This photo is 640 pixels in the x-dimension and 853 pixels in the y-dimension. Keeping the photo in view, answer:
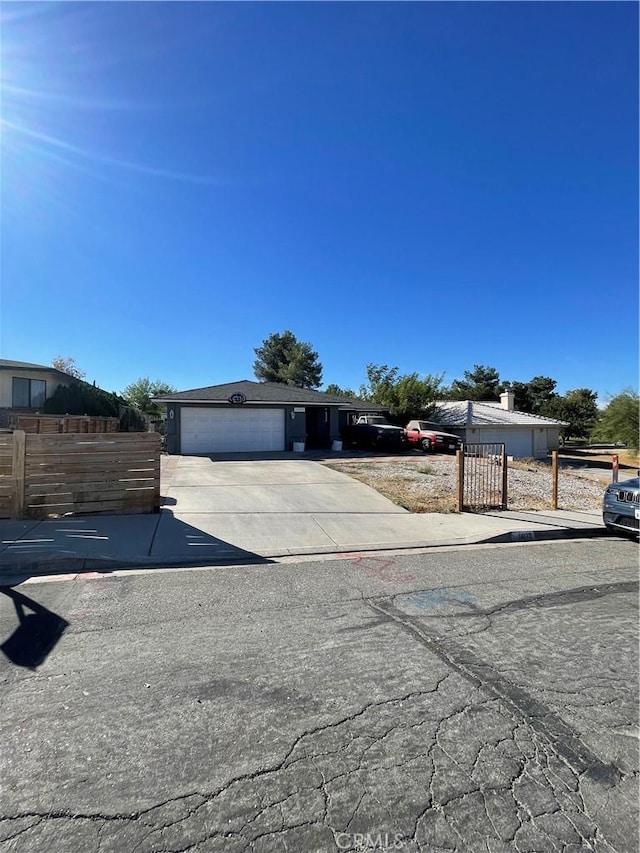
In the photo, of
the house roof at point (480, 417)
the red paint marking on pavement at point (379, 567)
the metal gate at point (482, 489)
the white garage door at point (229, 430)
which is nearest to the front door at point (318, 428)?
the white garage door at point (229, 430)

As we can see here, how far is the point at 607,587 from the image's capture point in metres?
5.18

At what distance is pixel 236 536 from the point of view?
7074 millimetres

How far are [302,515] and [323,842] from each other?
6.90m

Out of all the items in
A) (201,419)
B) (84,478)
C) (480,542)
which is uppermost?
(201,419)

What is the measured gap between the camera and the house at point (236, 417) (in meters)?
20.7

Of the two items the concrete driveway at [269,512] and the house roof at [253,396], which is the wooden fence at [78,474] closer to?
the concrete driveway at [269,512]

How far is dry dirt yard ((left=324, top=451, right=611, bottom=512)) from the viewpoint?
10719 mm

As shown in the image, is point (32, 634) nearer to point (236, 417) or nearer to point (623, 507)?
point (623, 507)

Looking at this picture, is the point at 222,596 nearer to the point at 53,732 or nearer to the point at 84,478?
the point at 53,732

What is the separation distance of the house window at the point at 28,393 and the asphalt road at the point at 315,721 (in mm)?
23266

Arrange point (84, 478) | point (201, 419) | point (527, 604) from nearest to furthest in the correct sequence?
1. point (527, 604)
2. point (84, 478)
3. point (201, 419)

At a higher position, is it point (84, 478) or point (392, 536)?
point (84, 478)

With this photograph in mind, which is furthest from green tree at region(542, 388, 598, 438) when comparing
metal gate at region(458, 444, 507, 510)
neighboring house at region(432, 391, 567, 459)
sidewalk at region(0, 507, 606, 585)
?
sidewalk at region(0, 507, 606, 585)

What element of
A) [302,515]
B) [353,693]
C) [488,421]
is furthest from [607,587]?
[488,421]
